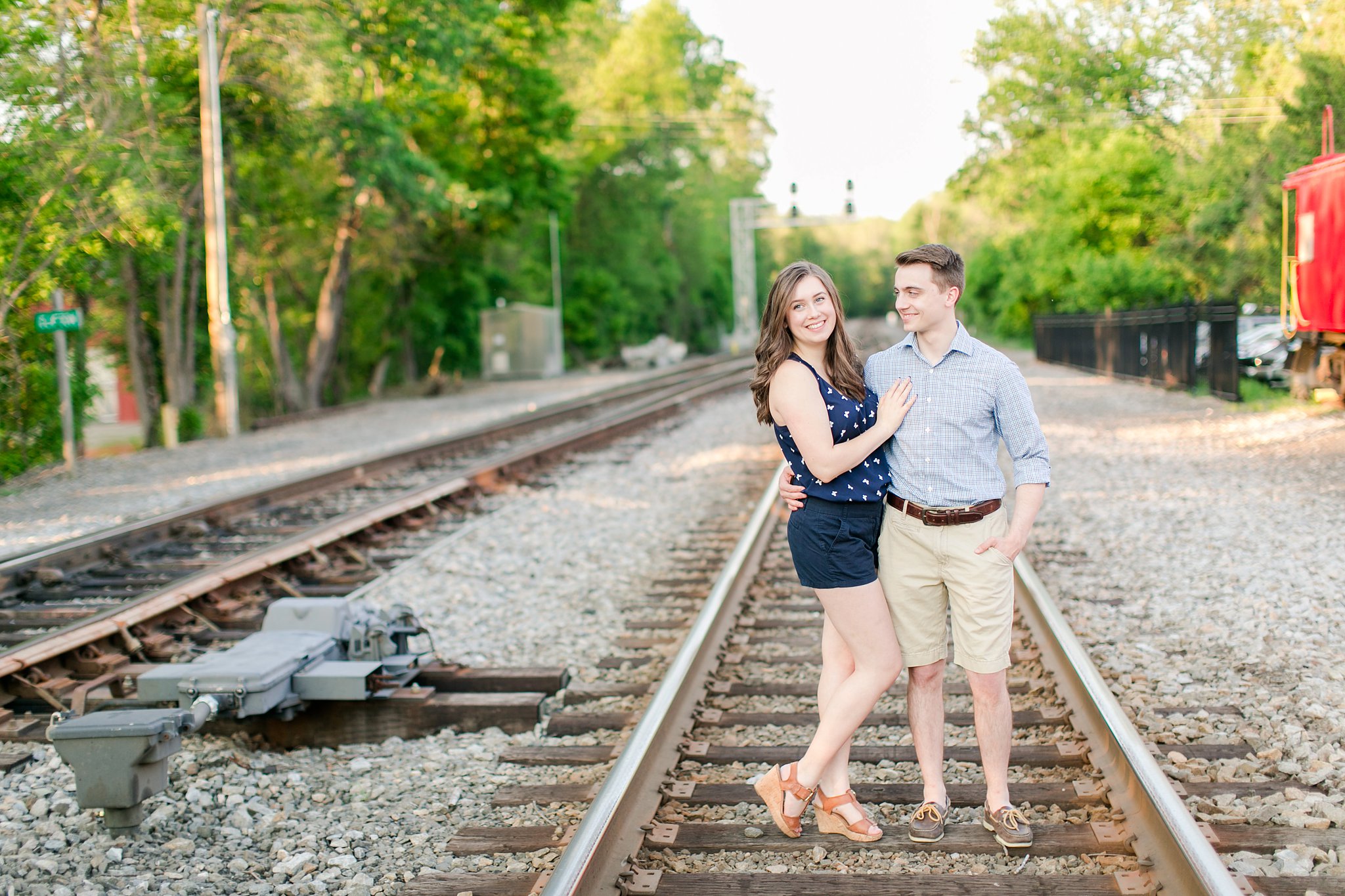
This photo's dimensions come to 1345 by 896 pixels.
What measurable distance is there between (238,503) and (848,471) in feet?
25.1

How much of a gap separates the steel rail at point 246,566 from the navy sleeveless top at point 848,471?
382 centimetres

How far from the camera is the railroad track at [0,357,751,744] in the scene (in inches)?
207

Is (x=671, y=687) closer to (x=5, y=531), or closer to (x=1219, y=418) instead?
(x=5, y=531)

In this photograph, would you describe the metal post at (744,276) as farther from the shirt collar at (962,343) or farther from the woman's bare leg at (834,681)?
the shirt collar at (962,343)

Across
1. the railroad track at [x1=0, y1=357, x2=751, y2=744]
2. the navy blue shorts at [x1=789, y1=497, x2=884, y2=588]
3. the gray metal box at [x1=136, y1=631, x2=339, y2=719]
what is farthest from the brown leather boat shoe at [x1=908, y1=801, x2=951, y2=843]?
the gray metal box at [x1=136, y1=631, x2=339, y2=719]

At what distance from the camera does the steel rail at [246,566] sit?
5367 millimetres

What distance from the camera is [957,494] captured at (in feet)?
11.1

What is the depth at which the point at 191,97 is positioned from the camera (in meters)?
20.5

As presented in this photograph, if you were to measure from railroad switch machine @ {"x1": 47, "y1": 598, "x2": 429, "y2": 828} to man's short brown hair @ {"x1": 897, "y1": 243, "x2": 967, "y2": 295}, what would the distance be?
2803 mm

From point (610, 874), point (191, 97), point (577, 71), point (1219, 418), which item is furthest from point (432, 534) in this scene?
point (577, 71)

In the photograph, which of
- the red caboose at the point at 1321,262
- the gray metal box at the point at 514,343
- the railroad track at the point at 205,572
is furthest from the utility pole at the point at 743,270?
the railroad track at the point at 205,572

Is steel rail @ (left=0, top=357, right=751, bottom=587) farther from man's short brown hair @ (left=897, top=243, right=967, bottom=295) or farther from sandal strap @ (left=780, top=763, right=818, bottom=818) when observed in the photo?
man's short brown hair @ (left=897, top=243, right=967, bottom=295)

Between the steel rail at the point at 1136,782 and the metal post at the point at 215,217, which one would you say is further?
the metal post at the point at 215,217

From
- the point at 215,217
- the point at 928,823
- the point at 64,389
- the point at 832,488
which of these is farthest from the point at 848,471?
the point at 215,217
